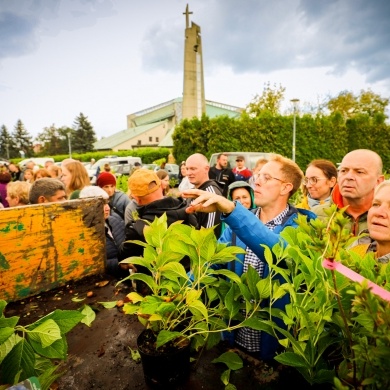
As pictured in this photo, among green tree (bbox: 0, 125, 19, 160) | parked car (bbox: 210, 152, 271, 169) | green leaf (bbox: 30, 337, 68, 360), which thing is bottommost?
green leaf (bbox: 30, 337, 68, 360)

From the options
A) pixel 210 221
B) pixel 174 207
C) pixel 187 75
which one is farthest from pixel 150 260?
pixel 187 75

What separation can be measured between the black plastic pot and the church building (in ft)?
96.1

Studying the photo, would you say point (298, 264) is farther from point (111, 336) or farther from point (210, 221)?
point (210, 221)

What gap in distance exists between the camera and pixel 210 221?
11.1ft

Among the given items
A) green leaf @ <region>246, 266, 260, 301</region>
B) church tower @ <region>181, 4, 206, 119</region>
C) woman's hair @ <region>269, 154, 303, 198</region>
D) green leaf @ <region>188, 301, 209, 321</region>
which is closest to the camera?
green leaf @ <region>188, 301, 209, 321</region>

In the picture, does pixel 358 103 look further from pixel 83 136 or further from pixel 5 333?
pixel 83 136

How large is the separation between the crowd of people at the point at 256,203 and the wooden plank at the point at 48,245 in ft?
0.72

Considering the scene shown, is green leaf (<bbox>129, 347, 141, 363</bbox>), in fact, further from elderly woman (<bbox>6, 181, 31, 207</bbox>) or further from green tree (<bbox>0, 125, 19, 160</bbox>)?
green tree (<bbox>0, 125, 19, 160</bbox>)

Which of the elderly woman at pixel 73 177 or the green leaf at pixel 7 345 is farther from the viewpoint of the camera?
the elderly woman at pixel 73 177

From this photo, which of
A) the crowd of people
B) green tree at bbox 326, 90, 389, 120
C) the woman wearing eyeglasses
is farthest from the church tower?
the woman wearing eyeglasses

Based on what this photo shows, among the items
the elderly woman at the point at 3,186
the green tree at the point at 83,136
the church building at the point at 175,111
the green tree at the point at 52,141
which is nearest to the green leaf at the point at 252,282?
the elderly woman at the point at 3,186

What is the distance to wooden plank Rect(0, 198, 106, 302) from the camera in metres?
1.48

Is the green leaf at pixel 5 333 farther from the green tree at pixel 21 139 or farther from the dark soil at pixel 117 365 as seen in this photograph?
the green tree at pixel 21 139

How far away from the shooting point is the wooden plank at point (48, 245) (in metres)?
1.48
